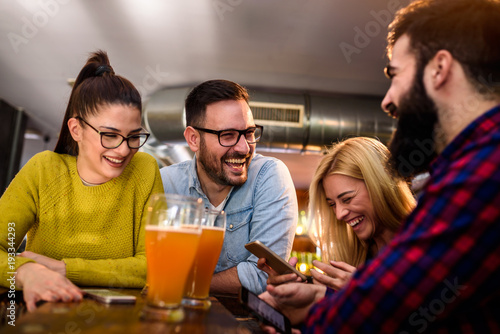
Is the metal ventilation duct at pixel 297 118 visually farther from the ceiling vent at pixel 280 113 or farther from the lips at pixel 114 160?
the lips at pixel 114 160

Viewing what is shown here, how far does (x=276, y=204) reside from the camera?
1806 mm

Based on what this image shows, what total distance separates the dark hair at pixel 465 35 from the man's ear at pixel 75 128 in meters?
1.06

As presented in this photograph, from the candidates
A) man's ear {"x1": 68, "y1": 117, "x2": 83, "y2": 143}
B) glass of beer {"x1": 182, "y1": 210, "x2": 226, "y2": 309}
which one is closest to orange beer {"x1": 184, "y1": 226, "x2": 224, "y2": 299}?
glass of beer {"x1": 182, "y1": 210, "x2": 226, "y2": 309}

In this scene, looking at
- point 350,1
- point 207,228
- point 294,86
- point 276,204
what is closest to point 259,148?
point 294,86

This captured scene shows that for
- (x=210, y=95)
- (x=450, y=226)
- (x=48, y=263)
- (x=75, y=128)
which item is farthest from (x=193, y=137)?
(x=450, y=226)

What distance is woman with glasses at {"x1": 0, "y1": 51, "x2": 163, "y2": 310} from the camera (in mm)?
1202

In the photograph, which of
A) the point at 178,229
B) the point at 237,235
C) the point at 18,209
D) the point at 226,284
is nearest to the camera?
the point at 178,229

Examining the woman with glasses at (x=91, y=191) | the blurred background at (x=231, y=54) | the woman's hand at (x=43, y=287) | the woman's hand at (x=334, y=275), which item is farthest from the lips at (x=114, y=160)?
the blurred background at (x=231, y=54)

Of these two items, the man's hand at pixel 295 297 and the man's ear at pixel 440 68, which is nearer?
the man's ear at pixel 440 68

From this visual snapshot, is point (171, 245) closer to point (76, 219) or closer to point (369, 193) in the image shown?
point (76, 219)

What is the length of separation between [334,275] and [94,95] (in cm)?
98

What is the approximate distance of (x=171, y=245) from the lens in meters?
0.75

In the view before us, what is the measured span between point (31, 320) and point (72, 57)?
4.27 m

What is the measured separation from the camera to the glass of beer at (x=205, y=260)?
0.90 metres
